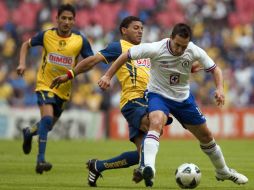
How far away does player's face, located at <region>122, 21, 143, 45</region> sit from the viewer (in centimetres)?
1159

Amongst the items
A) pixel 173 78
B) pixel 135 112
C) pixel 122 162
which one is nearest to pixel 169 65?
pixel 173 78

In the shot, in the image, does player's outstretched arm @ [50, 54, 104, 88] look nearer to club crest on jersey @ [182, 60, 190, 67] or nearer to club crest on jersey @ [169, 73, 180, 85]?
club crest on jersey @ [169, 73, 180, 85]

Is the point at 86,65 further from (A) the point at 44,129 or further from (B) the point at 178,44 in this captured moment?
(A) the point at 44,129

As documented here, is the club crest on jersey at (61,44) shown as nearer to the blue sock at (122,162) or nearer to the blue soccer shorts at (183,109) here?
the blue sock at (122,162)

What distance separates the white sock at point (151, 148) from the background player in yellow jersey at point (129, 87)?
871mm

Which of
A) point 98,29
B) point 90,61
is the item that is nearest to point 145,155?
point 90,61

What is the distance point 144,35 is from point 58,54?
1514cm

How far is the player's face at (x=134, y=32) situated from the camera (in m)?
11.6

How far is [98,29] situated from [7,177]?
58.9 ft

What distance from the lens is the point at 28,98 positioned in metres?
27.5

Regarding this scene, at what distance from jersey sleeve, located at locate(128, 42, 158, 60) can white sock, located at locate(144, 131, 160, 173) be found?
953mm

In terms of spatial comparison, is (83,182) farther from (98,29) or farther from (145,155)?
(98,29)

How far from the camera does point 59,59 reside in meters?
14.0

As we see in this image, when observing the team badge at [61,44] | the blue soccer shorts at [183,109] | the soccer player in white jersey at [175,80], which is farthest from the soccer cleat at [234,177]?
the team badge at [61,44]
